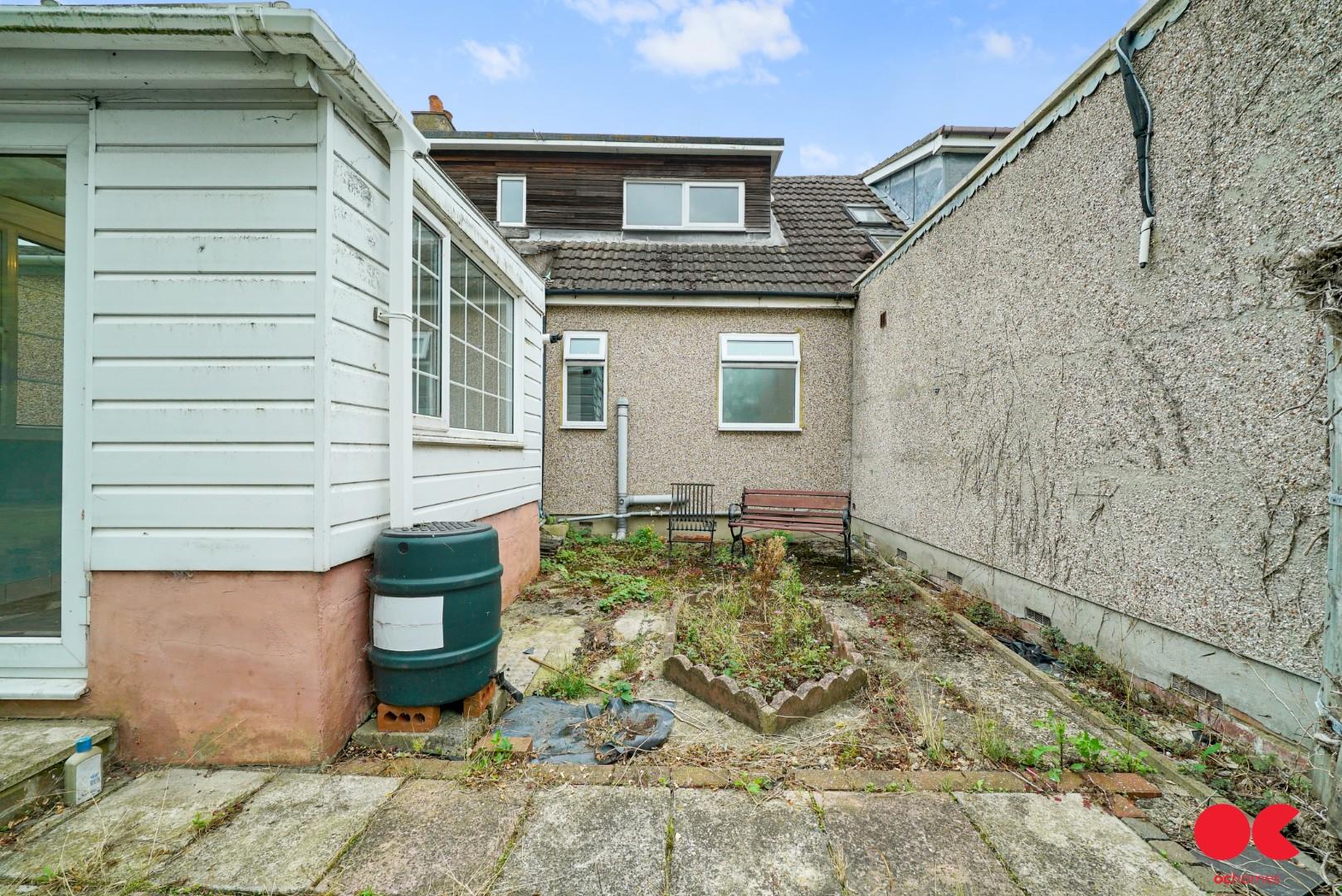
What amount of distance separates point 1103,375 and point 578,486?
19.7 feet

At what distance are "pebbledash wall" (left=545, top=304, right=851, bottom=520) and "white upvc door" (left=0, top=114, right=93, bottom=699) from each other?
479 centimetres

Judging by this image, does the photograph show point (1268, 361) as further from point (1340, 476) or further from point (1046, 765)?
point (1046, 765)

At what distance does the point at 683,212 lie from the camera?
909 cm

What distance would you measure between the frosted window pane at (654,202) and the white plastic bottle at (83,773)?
28.6 feet

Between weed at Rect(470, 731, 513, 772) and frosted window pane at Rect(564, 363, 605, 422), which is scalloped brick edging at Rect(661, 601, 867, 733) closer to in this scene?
weed at Rect(470, 731, 513, 772)

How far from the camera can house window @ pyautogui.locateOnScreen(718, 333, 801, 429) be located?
7.76 metres

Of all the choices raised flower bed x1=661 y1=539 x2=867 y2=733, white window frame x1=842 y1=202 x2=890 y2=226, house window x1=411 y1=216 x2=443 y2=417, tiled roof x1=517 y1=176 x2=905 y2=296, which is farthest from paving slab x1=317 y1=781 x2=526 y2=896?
white window frame x1=842 y1=202 x2=890 y2=226

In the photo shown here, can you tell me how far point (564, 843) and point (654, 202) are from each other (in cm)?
907

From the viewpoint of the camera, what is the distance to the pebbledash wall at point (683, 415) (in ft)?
25.4

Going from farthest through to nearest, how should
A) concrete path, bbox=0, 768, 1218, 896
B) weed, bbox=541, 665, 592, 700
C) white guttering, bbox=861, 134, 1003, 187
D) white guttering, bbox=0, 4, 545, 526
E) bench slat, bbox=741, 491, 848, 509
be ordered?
white guttering, bbox=861, 134, 1003, 187
bench slat, bbox=741, 491, 848, 509
weed, bbox=541, 665, 592, 700
white guttering, bbox=0, 4, 545, 526
concrete path, bbox=0, 768, 1218, 896

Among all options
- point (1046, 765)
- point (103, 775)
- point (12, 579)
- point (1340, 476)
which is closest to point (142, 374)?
point (103, 775)

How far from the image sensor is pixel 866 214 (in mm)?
10062

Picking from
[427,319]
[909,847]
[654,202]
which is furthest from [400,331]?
[654,202]

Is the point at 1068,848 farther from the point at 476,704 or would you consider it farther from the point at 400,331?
the point at 400,331
